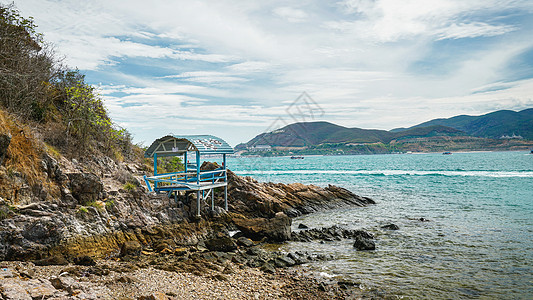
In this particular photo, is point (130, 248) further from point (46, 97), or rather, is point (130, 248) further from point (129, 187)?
point (46, 97)

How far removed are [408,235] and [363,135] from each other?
17399 centimetres

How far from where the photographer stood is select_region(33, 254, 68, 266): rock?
9117mm

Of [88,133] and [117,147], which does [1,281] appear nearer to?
[88,133]

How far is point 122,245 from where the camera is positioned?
453 inches

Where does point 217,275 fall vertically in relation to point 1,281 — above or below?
below

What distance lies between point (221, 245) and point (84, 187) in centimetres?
588

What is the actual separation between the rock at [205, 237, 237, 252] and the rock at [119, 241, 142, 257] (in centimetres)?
270

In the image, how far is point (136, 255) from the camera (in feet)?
36.9

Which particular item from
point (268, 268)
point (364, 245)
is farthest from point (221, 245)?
point (364, 245)

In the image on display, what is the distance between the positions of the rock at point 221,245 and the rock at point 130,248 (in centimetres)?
270

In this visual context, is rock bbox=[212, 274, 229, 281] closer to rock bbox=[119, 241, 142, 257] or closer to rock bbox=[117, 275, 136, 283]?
rock bbox=[117, 275, 136, 283]

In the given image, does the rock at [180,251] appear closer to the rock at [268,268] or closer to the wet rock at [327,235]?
the rock at [268,268]

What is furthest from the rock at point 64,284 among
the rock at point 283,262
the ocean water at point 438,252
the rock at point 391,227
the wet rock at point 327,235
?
the rock at point 391,227

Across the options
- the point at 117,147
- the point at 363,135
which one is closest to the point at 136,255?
the point at 117,147
